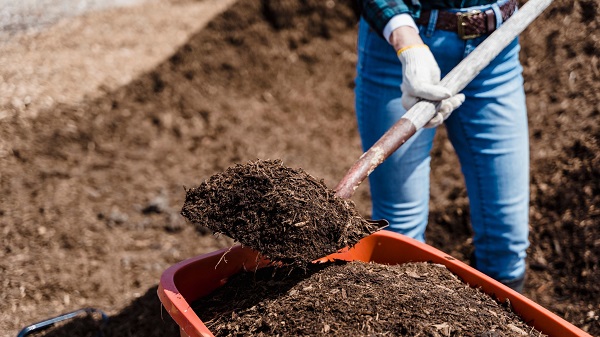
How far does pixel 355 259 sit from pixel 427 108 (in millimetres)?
553

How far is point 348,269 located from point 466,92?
2.61ft

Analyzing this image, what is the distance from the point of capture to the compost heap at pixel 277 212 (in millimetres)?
Answer: 1617

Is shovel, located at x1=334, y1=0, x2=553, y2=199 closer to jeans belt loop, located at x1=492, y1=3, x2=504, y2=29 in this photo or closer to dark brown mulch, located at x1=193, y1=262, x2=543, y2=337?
jeans belt loop, located at x1=492, y1=3, x2=504, y2=29

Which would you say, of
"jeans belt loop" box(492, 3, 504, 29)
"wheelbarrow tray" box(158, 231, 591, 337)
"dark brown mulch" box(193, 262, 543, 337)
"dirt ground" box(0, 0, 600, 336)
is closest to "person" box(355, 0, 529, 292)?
"jeans belt loop" box(492, 3, 504, 29)

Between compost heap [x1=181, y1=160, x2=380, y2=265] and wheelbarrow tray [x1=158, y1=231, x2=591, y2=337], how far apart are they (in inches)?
6.9

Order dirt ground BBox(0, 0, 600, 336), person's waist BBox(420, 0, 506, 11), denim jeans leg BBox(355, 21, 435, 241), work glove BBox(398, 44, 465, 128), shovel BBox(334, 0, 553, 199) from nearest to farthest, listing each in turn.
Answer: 1. shovel BBox(334, 0, 553, 199)
2. work glove BBox(398, 44, 465, 128)
3. person's waist BBox(420, 0, 506, 11)
4. denim jeans leg BBox(355, 21, 435, 241)
5. dirt ground BBox(0, 0, 600, 336)

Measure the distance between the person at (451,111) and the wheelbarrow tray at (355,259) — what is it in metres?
0.32

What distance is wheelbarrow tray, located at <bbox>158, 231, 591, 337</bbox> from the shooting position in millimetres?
1563

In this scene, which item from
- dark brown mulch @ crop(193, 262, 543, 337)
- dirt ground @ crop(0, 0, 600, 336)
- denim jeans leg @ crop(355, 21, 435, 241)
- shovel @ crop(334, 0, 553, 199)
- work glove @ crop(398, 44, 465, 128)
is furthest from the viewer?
dirt ground @ crop(0, 0, 600, 336)

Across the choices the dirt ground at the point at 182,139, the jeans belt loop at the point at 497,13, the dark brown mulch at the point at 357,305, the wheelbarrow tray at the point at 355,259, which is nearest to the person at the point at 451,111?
the jeans belt loop at the point at 497,13

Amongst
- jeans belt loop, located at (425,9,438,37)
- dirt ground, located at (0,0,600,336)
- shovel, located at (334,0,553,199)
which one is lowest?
dirt ground, located at (0,0,600,336)

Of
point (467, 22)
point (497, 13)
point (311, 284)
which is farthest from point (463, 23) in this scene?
point (311, 284)

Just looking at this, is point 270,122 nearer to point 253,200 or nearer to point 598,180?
point 598,180

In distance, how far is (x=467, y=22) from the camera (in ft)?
6.59
